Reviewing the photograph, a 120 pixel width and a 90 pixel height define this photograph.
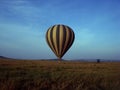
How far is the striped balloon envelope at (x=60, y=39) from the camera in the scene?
2295 inches

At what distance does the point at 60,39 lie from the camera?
58500 millimetres

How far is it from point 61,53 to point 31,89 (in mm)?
46499

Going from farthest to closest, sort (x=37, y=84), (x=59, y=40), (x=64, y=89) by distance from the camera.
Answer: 1. (x=59, y=40)
2. (x=37, y=84)
3. (x=64, y=89)

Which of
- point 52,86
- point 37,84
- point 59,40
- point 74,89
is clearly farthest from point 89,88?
point 59,40

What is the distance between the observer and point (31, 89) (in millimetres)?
12625

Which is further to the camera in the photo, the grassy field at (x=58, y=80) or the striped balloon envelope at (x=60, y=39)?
the striped balloon envelope at (x=60, y=39)

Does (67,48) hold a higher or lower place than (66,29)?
lower

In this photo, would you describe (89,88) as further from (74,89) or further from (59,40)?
(59,40)

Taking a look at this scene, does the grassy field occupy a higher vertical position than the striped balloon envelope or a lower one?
lower

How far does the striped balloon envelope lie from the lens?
5828cm

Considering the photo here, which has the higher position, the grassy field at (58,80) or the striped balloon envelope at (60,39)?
the striped balloon envelope at (60,39)

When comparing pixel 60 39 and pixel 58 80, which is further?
pixel 60 39

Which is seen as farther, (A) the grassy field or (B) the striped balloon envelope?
(B) the striped balloon envelope

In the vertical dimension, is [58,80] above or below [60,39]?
below
